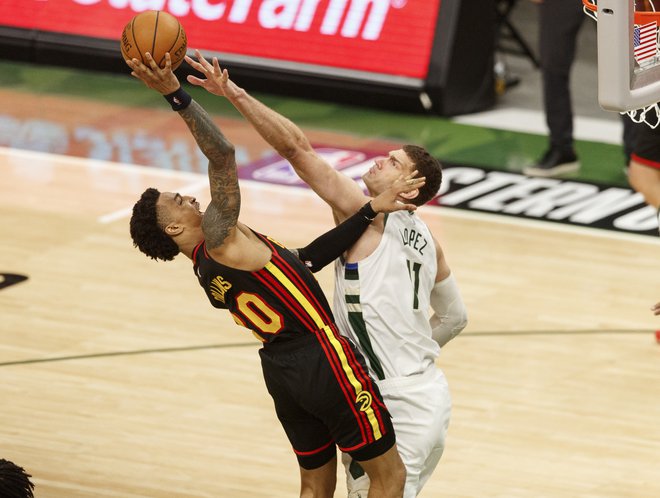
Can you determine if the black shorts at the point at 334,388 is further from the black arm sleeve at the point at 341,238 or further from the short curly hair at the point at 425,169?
the short curly hair at the point at 425,169

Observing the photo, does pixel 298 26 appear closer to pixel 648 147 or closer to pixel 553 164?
pixel 553 164

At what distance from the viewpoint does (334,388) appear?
5.79 m

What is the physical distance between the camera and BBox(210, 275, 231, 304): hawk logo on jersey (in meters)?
5.77

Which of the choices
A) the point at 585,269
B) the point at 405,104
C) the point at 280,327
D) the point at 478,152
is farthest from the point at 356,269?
the point at 405,104

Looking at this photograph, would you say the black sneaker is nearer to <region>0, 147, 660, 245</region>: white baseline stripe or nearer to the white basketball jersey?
<region>0, 147, 660, 245</region>: white baseline stripe

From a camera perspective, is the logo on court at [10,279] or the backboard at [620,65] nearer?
the backboard at [620,65]

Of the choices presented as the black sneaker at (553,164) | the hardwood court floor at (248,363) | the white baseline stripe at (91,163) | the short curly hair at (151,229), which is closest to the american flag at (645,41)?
the short curly hair at (151,229)

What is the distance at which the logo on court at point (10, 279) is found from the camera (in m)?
10.0

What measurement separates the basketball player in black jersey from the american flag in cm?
104

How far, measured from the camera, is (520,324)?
9.52 metres

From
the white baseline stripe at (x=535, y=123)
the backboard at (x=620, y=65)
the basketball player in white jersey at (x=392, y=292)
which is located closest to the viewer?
the backboard at (x=620, y=65)

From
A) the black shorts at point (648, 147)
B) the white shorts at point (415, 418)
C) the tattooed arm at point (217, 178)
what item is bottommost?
the black shorts at point (648, 147)

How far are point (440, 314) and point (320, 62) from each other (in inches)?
317

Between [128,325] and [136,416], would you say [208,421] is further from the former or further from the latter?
[128,325]
